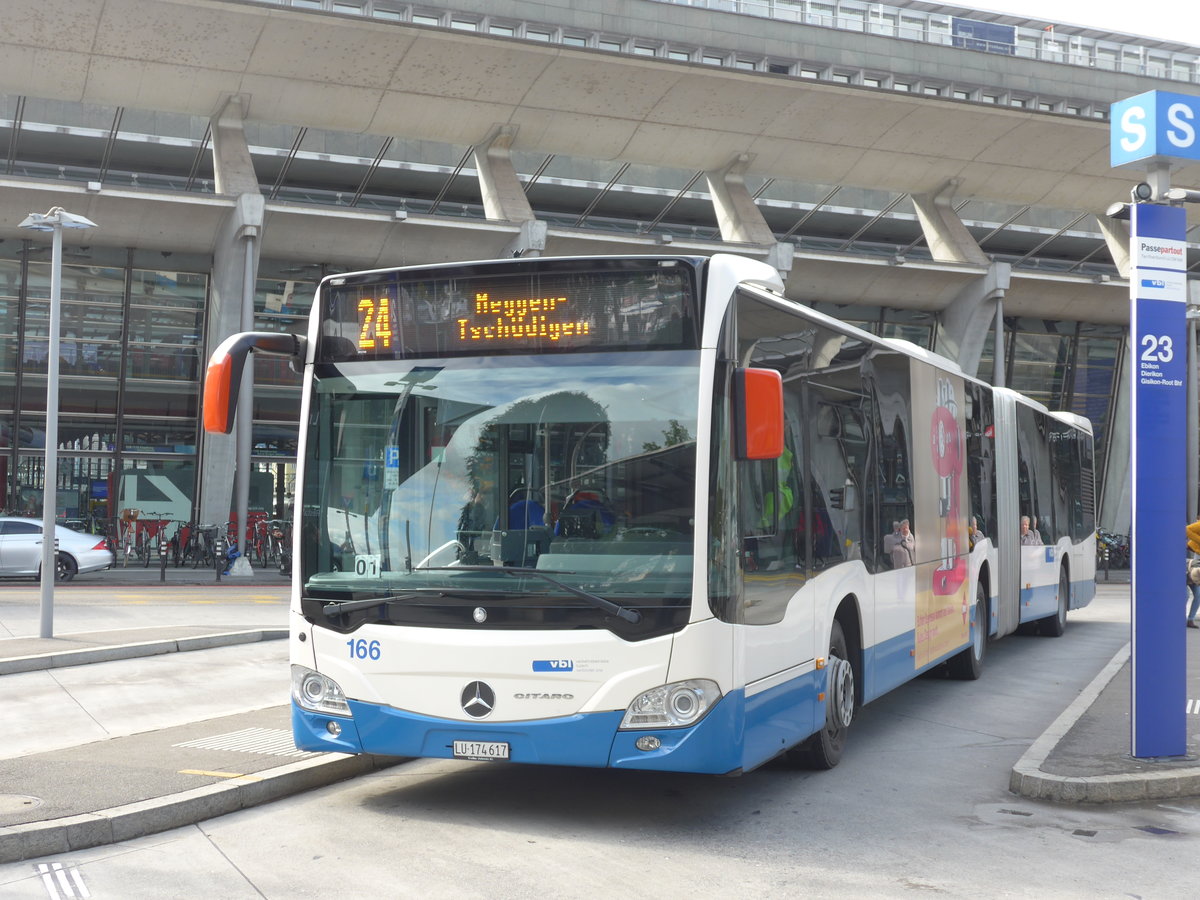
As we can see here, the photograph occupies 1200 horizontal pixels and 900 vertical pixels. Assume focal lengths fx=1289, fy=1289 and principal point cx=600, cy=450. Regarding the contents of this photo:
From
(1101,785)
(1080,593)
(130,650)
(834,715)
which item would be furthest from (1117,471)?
(1101,785)

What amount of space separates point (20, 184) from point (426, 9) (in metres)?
9.38

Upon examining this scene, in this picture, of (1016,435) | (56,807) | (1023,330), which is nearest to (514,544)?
(56,807)

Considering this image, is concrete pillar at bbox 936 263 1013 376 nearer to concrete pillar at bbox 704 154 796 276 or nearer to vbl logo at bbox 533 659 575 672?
concrete pillar at bbox 704 154 796 276

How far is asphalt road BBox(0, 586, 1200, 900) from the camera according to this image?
5.71m

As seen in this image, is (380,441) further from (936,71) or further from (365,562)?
(936,71)

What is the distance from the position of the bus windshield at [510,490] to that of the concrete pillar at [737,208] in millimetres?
26253

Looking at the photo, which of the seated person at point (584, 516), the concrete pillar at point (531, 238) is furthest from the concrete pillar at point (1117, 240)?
the seated person at point (584, 516)

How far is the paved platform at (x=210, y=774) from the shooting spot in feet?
21.0

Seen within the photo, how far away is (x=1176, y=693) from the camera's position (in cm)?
820

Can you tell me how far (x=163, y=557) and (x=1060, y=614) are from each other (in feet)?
61.1

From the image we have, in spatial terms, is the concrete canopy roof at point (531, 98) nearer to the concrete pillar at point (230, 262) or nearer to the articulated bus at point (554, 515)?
the concrete pillar at point (230, 262)

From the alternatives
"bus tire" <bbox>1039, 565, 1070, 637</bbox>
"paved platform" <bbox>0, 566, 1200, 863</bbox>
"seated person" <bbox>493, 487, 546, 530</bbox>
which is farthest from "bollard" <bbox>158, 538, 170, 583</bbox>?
"seated person" <bbox>493, 487, 546, 530</bbox>

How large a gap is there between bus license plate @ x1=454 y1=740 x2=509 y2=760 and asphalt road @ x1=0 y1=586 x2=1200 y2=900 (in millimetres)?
411

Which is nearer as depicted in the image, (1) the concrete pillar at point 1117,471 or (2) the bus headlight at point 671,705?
(2) the bus headlight at point 671,705
